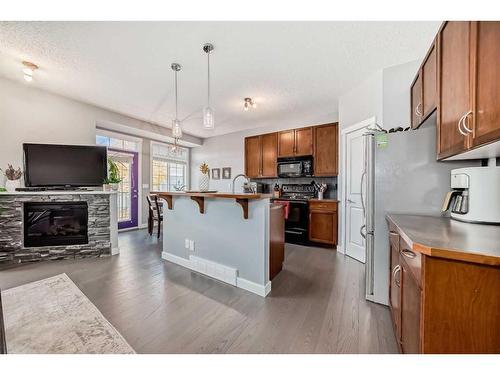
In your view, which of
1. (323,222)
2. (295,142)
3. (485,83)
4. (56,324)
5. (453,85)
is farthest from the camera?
(295,142)

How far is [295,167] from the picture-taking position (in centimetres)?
422

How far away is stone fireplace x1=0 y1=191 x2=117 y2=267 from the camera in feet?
9.47

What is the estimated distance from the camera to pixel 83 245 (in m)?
3.17

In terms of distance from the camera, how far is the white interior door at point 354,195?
3051 millimetres

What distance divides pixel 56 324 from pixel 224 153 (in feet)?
15.6

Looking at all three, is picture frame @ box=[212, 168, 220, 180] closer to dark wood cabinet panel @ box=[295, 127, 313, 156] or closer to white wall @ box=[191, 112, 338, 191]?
white wall @ box=[191, 112, 338, 191]

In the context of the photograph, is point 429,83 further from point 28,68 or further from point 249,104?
point 28,68

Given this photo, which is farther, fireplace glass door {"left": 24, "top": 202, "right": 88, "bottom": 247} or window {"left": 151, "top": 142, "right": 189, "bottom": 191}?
window {"left": 151, "top": 142, "right": 189, "bottom": 191}

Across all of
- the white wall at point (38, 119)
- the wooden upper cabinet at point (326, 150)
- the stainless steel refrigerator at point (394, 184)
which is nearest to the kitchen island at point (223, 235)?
the stainless steel refrigerator at point (394, 184)

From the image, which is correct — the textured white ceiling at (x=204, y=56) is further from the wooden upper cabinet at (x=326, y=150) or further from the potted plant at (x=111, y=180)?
the potted plant at (x=111, y=180)

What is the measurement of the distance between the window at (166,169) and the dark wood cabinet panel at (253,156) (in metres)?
1.87

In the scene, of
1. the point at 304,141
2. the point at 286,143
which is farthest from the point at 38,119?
the point at 304,141

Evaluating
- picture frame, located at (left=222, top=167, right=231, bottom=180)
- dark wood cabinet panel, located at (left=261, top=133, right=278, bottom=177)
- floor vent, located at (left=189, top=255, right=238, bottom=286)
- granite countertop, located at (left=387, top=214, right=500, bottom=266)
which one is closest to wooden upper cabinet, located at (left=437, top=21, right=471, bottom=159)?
granite countertop, located at (left=387, top=214, right=500, bottom=266)
